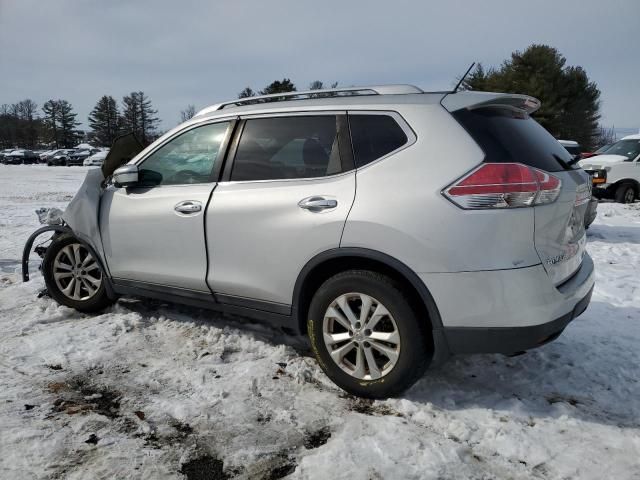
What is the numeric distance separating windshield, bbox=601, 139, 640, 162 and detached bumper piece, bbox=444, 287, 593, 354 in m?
12.7

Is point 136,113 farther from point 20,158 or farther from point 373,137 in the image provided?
point 373,137

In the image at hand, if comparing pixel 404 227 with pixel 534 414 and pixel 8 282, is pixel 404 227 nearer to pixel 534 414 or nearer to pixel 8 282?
pixel 534 414

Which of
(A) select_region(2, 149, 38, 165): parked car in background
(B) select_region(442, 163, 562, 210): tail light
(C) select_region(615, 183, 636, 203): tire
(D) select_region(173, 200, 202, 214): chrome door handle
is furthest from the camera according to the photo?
(A) select_region(2, 149, 38, 165): parked car in background

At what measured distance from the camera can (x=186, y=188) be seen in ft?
11.8

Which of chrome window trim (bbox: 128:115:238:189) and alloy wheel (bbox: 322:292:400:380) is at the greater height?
chrome window trim (bbox: 128:115:238:189)

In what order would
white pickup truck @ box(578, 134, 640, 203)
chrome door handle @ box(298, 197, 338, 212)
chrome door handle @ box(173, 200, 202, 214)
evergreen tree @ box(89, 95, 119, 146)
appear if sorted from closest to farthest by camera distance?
chrome door handle @ box(298, 197, 338, 212), chrome door handle @ box(173, 200, 202, 214), white pickup truck @ box(578, 134, 640, 203), evergreen tree @ box(89, 95, 119, 146)

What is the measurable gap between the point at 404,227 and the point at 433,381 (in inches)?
44.9

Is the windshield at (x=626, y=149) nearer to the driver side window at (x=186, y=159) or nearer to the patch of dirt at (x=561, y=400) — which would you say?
the patch of dirt at (x=561, y=400)

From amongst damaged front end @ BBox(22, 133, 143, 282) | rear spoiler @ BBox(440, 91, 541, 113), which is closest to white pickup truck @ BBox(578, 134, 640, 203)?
rear spoiler @ BBox(440, 91, 541, 113)

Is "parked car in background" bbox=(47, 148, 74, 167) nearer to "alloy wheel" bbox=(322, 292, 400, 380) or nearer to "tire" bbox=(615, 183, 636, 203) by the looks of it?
"tire" bbox=(615, 183, 636, 203)

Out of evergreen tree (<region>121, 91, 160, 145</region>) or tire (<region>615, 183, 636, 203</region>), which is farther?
evergreen tree (<region>121, 91, 160, 145</region>)

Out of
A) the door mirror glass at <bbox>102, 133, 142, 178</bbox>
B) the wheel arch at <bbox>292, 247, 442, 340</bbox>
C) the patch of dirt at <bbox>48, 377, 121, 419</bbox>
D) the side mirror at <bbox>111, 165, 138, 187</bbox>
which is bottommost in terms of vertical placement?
the patch of dirt at <bbox>48, 377, 121, 419</bbox>

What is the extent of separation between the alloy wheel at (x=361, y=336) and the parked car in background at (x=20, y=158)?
177ft

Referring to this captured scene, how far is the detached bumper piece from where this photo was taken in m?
2.53
